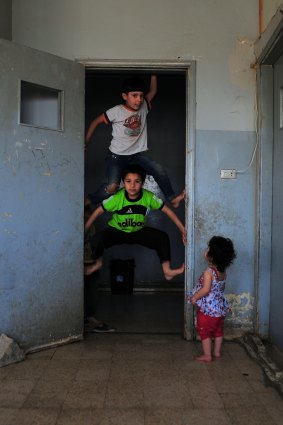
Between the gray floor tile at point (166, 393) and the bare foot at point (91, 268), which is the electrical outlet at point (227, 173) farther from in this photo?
the gray floor tile at point (166, 393)

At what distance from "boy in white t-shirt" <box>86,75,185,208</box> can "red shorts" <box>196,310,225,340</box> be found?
4.11 feet

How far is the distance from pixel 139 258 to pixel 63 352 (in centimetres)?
332

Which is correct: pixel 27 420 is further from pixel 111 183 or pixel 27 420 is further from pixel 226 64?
pixel 226 64

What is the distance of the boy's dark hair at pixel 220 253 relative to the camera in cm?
388

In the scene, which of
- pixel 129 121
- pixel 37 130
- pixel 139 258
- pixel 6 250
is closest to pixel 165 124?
pixel 139 258

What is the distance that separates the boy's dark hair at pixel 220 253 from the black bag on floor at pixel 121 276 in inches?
119

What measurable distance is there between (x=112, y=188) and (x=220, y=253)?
1.48m

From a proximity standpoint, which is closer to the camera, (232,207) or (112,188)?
(232,207)

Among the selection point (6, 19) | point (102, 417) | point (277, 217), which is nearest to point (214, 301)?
point (277, 217)

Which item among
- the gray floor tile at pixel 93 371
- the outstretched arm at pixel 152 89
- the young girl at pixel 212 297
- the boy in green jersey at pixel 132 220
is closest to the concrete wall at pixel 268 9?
the outstretched arm at pixel 152 89

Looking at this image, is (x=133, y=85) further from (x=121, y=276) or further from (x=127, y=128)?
(x=121, y=276)

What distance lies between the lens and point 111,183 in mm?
4953

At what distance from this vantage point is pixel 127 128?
4781 millimetres

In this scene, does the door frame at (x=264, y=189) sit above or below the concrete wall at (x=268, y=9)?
below
